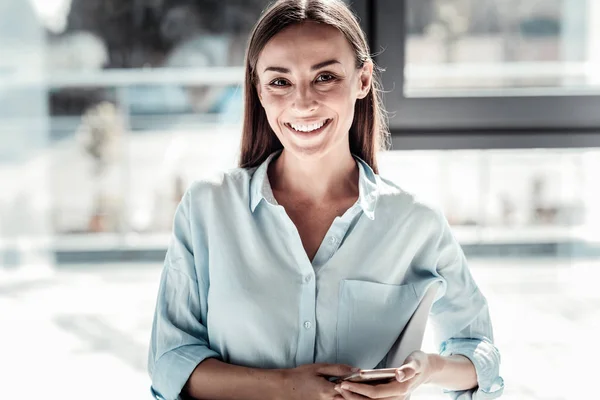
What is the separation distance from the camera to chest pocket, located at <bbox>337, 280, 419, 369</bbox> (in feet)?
4.72

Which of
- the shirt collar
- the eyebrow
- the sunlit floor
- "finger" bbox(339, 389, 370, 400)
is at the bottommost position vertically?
the sunlit floor

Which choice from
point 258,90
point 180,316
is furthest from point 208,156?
point 180,316

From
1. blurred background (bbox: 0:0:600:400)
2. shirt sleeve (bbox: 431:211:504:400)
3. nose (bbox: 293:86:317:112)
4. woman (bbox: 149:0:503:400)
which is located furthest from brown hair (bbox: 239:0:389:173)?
blurred background (bbox: 0:0:600:400)

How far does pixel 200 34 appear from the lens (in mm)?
2129

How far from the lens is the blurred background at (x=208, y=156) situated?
80.7 inches

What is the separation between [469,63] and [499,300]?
732 mm

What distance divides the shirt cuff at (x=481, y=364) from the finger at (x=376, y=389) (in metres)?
0.22

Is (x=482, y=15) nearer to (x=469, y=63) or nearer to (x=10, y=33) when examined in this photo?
(x=469, y=63)

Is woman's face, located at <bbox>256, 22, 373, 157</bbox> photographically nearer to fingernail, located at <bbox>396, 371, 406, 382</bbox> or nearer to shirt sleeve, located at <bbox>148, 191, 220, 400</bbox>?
shirt sleeve, located at <bbox>148, 191, 220, 400</bbox>

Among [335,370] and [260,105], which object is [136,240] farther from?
[335,370]

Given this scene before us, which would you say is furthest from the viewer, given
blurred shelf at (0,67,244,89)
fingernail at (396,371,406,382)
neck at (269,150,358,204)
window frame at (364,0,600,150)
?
blurred shelf at (0,67,244,89)

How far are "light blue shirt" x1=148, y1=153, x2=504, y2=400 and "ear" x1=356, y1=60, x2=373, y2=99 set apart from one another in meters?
0.17

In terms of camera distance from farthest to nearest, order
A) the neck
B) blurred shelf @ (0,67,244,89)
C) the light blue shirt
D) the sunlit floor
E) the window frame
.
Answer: the sunlit floor < blurred shelf @ (0,67,244,89) < the window frame < the neck < the light blue shirt

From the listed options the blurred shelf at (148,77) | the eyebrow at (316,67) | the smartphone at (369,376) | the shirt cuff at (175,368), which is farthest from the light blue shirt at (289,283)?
the blurred shelf at (148,77)
